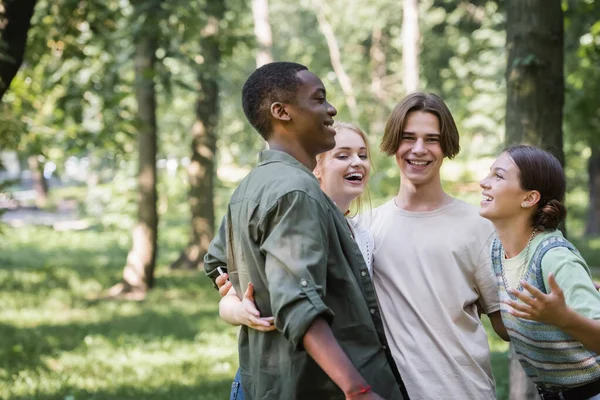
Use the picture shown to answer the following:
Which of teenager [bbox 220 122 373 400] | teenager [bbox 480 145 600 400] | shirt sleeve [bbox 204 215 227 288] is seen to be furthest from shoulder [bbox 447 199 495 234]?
shirt sleeve [bbox 204 215 227 288]

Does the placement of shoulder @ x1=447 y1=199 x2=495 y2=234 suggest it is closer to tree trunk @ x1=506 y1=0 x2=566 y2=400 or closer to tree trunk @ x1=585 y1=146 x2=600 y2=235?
tree trunk @ x1=506 y1=0 x2=566 y2=400

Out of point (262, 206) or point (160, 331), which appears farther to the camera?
point (160, 331)

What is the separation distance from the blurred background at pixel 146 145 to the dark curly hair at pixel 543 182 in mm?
1915

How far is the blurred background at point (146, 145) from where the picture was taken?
19.4 feet

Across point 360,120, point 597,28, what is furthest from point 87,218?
point 597,28

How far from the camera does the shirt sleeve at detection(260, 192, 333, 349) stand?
102 inches

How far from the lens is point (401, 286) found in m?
3.51

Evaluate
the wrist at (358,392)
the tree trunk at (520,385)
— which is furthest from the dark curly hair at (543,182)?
Answer: the tree trunk at (520,385)

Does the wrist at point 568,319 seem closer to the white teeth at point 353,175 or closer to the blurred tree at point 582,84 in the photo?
the white teeth at point 353,175

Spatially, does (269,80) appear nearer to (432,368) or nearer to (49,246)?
(432,368)

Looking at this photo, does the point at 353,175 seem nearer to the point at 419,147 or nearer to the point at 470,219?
the point at 419,147

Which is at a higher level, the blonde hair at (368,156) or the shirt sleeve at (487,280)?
the blonde hair at (368,156)

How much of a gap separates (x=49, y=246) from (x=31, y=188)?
4387 centimetres

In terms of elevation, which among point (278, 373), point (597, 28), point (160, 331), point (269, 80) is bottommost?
point (160, 331)
